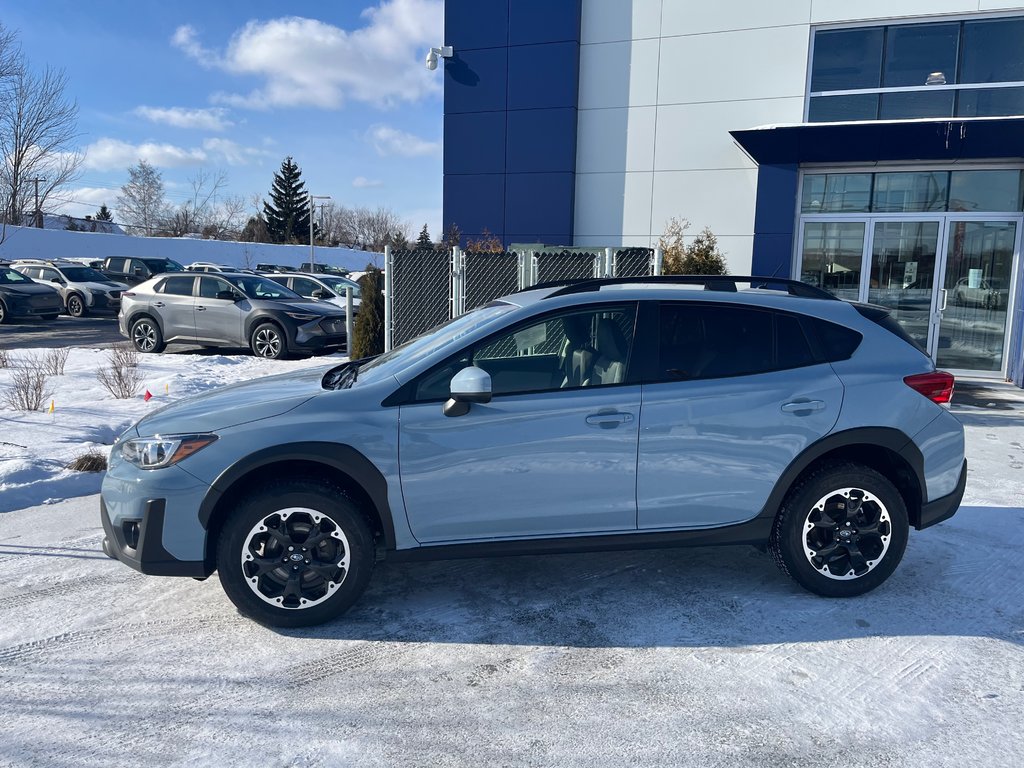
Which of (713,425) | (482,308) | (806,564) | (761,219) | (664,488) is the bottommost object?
(806,564)

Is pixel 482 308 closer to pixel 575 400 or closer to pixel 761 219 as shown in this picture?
pixel 575 400

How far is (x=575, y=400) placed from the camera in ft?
13.0

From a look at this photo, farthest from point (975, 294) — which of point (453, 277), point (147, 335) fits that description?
point (147, 335)

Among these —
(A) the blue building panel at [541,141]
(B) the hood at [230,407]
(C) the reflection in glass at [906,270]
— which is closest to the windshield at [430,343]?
(B) the hood at [230,407]

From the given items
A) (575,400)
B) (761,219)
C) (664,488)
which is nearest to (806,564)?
(664,488)

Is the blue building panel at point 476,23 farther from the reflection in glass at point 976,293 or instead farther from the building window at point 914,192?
the reflection in glass at point 976,293

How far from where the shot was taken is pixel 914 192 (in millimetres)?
12273

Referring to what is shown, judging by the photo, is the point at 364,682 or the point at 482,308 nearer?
the point at 364,682

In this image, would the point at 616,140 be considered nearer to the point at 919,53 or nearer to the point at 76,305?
the point at 919,53

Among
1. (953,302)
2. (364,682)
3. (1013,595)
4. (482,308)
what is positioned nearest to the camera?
(364,682)

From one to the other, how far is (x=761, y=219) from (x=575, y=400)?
10134 millimetres

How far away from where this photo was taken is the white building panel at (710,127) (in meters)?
13.3

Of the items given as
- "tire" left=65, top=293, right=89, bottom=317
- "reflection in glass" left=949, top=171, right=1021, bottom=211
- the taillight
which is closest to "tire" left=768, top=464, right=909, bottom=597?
the taillight

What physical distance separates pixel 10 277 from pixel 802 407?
23.8 metres
